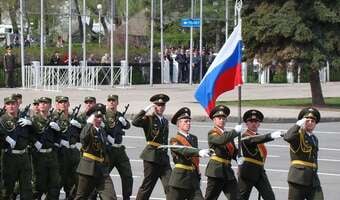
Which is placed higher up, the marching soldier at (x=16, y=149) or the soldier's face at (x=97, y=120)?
the soldier's face at (x=97, y=120)

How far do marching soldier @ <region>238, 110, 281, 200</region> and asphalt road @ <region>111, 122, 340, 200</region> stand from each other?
258cm

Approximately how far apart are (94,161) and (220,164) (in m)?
1.75

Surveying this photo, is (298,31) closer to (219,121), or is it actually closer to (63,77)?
(63,77)

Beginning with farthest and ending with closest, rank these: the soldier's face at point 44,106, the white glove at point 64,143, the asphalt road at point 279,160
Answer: the asphalt road at point 279,160 < the white glove at point 64,143 < the soldier's face at point 44,106

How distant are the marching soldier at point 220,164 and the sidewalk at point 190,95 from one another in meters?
16.4

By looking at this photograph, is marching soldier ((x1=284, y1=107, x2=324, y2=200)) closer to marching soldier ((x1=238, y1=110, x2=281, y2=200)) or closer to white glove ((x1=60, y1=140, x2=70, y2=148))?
marching soldier ((x1=238, y1=110, x2=281, y2=200))

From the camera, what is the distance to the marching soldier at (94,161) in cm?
1359

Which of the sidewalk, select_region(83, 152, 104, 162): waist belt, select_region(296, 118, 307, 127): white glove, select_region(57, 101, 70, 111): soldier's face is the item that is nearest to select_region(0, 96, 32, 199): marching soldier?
select_region(57, 101, 70, 111): soldier's face

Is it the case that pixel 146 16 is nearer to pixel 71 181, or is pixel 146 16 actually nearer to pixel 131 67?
pixel 131 67

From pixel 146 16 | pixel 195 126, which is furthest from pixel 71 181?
pixel 146 16

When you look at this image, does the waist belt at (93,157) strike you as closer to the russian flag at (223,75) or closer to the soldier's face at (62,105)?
the soldier's face at (62,105)

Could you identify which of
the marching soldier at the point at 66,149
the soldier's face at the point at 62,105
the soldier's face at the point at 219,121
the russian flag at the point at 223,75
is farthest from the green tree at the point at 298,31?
the soldier's face at the point at 219,121

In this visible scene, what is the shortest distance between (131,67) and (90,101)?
30558 millimetres

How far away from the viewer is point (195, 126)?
28594 millimetres
